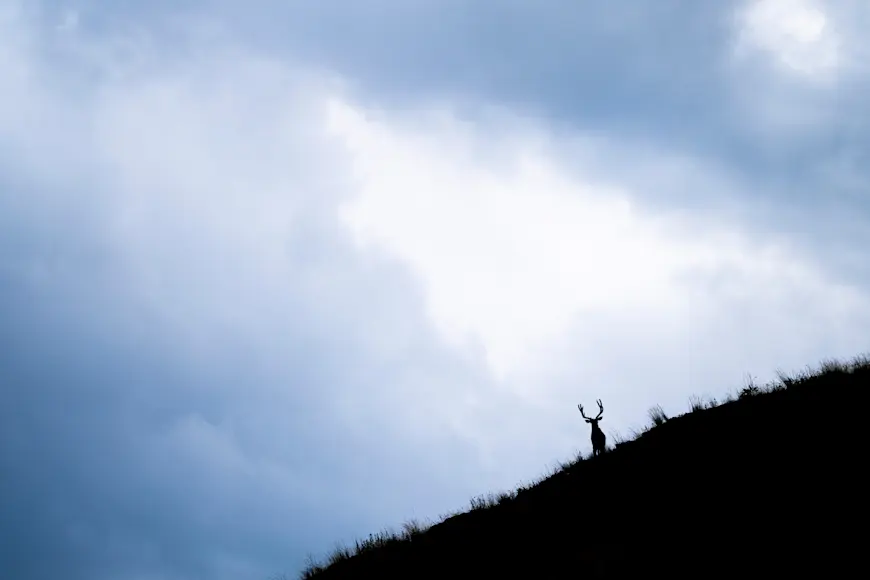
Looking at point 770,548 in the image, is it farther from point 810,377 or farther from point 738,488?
point 810,377

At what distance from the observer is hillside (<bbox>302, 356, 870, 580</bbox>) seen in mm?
7805

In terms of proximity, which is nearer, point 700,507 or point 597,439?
point 700,507

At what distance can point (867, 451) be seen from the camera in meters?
9.14

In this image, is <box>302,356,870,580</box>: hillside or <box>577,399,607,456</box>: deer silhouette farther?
<box>577,399,607,456</box>: deer silhouette

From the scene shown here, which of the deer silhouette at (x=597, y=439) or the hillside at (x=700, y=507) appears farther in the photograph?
the deer silhouette at (x=597, y=439)

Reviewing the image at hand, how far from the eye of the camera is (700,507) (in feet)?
31.3

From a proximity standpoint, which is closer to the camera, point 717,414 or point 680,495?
point 680,495

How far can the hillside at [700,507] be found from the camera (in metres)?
7.80

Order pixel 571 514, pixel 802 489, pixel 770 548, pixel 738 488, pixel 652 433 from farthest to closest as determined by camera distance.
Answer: pixel 652 433, pixel 571 514, pixel 738 488, pixel 802 489, pixel 770 548

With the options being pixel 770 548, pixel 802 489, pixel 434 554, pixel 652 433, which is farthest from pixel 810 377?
pixel 434 554

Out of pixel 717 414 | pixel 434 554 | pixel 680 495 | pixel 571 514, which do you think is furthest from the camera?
pixel 717 414

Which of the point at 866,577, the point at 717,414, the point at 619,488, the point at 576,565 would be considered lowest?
the point at 866,577

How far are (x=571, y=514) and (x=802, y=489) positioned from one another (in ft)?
15.4

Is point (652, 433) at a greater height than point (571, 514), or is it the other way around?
point (652, 433)
